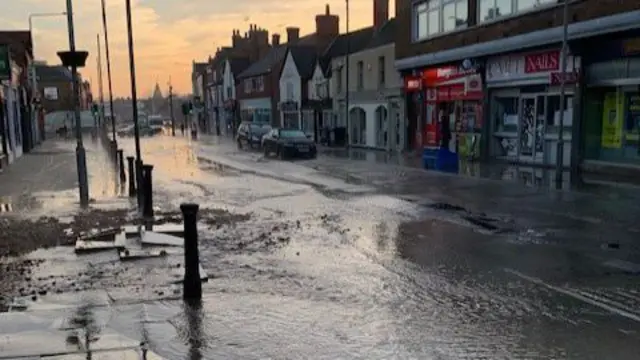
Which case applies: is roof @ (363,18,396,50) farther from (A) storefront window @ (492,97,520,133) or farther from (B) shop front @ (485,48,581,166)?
(B) shop front @ (485,48,581,166)

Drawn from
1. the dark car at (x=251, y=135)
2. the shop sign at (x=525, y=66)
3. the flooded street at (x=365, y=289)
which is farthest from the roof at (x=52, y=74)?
the flooded street at (x=365, y=289)

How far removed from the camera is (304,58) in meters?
57.5

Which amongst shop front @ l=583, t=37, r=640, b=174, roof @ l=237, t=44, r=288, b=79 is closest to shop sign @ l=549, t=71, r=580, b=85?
shop front @ l=583, t=37, r=640, b=174

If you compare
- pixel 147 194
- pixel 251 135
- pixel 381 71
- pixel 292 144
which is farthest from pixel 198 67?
pixel 147 194

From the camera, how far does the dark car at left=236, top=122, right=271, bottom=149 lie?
148ft

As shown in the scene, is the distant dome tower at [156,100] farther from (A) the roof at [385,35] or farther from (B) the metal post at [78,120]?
(B) the metal post at [78,120]

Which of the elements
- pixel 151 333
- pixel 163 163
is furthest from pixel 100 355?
pixel 163 163

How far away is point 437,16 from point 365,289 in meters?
24.9

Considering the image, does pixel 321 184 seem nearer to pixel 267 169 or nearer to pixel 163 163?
pixel 267 169

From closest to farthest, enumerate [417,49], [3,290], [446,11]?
1. [3,290]
2. [446,11]
3. [417,49]

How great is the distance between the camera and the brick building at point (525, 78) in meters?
19.4

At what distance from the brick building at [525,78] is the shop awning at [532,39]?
36 mm

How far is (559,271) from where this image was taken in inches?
329

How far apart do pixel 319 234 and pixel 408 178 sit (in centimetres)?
996
